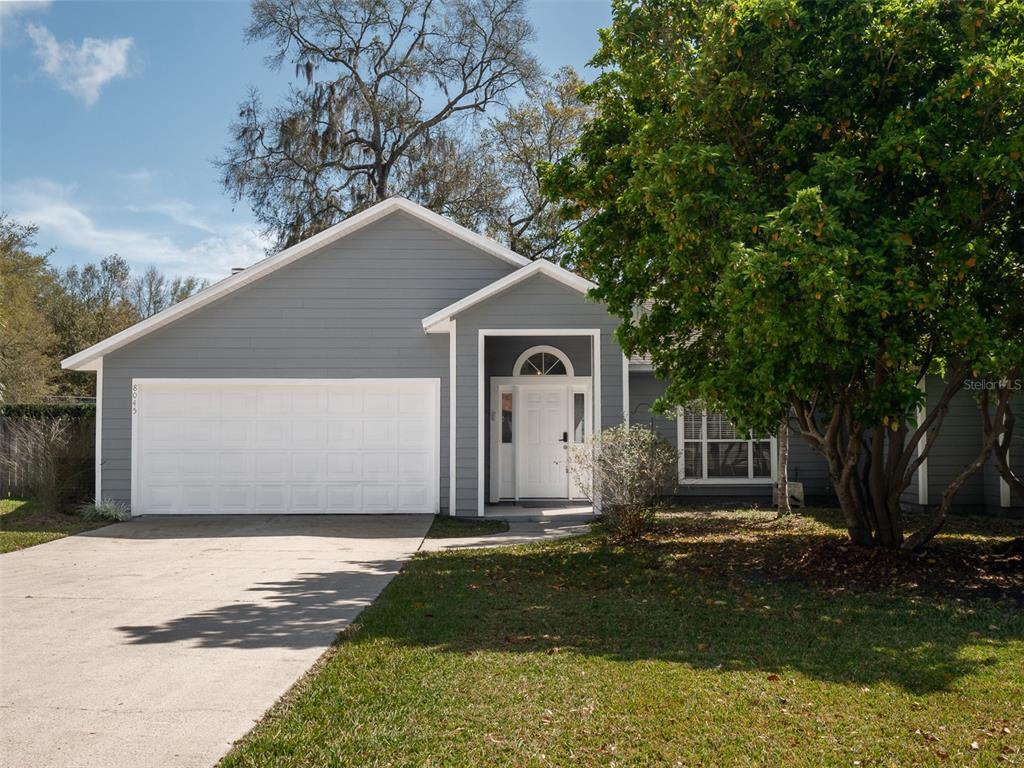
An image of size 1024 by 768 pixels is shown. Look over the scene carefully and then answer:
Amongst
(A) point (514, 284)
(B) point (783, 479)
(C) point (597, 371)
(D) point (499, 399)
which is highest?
(A) point (514, 284)

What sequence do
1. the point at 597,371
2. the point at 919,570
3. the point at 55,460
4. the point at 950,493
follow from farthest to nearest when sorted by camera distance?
the point at 55,460
the point at 597,371
the point at 950,493
the point at 919,570

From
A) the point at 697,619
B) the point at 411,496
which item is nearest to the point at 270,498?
the point at 411,496

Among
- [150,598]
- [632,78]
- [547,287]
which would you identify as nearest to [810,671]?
[150,598]

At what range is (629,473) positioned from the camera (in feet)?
37.4

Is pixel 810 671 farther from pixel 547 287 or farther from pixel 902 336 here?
pixel 547 287

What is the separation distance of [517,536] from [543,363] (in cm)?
453

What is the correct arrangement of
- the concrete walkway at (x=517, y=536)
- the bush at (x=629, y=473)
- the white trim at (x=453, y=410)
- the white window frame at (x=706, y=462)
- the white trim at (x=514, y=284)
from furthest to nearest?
the white window frame at (x=706, y=462), the white trim at (x=453, y=410), the white trim at (x=514, y=284), the concrete walkway at (x=517, y=536), the bush at (x=629, y=473)

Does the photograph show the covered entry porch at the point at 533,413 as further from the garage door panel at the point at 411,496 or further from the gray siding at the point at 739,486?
the garage door panel at the point at 411,496

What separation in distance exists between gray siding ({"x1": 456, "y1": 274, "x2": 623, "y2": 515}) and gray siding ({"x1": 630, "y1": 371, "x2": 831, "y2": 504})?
2.10 metres

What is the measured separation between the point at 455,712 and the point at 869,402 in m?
5.58

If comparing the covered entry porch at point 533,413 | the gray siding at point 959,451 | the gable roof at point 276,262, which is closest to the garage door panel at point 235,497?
the gable roof at point 276,262

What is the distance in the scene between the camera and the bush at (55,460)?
14.5 metres

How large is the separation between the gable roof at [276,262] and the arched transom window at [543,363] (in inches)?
71.1

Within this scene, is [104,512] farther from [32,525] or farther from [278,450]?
[278,450]
